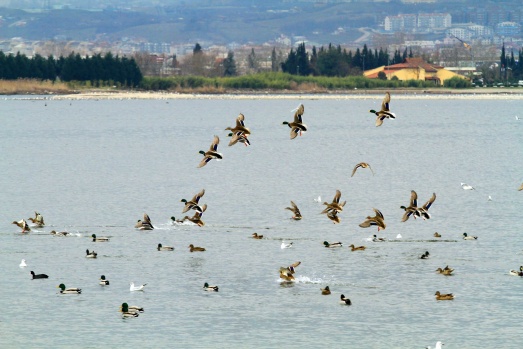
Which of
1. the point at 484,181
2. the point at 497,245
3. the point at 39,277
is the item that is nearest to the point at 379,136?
the point at 484,181

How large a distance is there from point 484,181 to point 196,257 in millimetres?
35722

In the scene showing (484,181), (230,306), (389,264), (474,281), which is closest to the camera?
(230,306)

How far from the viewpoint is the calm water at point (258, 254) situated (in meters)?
31.6

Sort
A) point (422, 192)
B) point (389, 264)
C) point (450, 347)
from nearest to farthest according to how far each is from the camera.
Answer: point (450, 347), point (389, 264), point (422, 192)

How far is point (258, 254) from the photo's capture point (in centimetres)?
4206

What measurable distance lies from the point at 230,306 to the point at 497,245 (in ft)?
46.7

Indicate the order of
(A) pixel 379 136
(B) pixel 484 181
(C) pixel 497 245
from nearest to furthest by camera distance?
1. (C) pixel 497 245
2. (B) pixel 484 181
3. (A) pixel 379 136

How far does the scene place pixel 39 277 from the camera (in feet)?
124

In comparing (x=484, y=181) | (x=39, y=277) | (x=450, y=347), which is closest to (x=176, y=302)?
(x=39, y=277)

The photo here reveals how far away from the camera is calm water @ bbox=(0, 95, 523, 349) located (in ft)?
104

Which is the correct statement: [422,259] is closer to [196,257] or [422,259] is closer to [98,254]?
[196,257]

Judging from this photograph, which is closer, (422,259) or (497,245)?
(422,259)

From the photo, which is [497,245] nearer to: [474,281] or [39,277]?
[474,281]

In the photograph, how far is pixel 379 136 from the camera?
129 m
